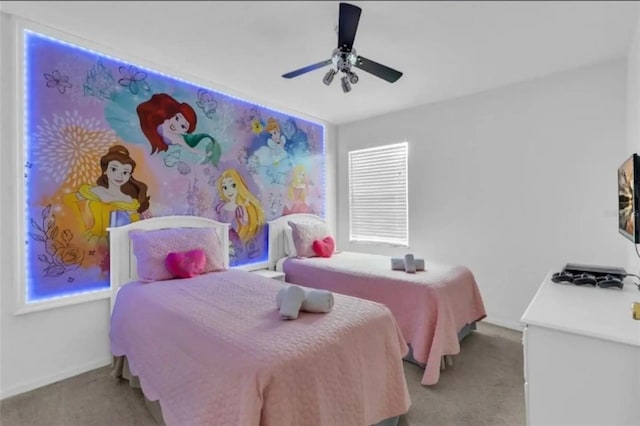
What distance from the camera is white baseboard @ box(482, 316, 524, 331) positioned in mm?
3225

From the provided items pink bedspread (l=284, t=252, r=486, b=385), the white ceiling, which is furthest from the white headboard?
the white ceiling

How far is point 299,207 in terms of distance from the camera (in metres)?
4.26

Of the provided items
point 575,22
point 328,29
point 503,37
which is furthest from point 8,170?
point 575,22

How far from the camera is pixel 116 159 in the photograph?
260cm

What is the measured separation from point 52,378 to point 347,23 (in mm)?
3124

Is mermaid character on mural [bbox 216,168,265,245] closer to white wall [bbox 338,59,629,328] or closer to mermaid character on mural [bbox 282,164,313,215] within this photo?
mermaid character on mural [bbox 282,164,313,215]

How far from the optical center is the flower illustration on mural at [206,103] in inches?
125

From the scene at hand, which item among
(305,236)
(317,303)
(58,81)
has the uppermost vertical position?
(58,81)

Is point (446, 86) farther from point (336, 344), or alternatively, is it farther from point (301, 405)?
point (301, 405)

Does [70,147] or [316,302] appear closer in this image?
[316,302]

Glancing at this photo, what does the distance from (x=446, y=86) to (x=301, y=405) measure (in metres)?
3.23

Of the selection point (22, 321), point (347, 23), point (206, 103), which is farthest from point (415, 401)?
point (206, 103)

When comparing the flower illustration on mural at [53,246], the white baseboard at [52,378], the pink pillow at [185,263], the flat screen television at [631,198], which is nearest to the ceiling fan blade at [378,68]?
the flat screen television at [631,198]

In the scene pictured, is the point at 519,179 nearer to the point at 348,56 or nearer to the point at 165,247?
the point at 348,56
